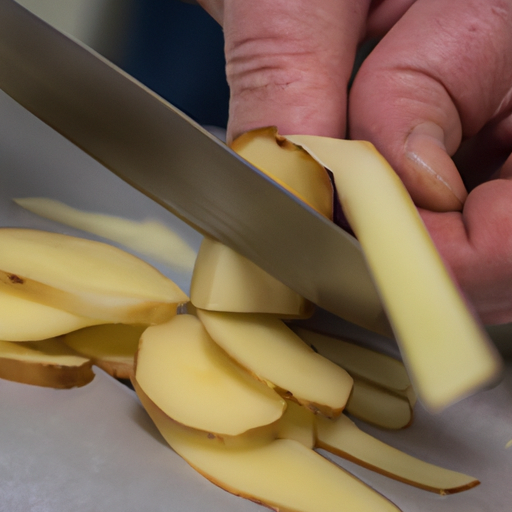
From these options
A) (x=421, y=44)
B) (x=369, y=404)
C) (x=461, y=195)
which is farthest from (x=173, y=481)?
(x=421, y=44)

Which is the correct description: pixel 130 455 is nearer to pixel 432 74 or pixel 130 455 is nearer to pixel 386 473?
pixel 386 473

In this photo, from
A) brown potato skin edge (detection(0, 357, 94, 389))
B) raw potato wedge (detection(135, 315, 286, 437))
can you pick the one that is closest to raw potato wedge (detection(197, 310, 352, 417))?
raw potato wedge (detection(135, 315, 286, 437))

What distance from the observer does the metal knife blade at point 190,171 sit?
426 mm

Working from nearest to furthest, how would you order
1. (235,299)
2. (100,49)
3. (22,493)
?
(22,493) → (235,299) → (100,49)

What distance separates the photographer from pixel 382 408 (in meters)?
0.48

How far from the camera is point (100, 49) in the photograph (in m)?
0.97

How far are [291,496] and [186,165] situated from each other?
0.85 ft

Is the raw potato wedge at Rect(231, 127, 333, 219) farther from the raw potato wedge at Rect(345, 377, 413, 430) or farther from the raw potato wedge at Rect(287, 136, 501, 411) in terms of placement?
the raw potato wedge at Rect(345, 377, 413, 430)

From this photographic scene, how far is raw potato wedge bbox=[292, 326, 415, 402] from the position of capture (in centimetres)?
49

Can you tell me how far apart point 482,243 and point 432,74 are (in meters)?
0.20

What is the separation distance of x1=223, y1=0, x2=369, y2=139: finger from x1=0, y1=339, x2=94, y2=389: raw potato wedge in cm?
28

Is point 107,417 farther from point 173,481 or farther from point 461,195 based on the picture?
point 461,195

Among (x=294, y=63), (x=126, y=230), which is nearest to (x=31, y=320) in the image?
(x=126, y=230)

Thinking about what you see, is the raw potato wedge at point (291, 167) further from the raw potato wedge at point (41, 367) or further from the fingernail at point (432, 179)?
the raw potato wedge at point (41, 367)
